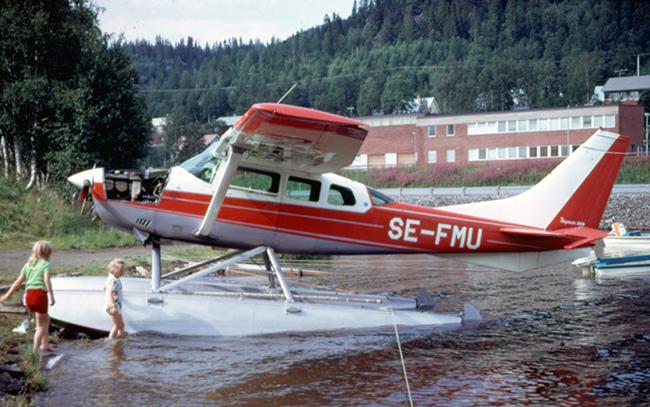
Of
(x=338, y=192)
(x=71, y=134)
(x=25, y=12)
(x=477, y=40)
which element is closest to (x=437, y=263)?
(x=338, y=192)

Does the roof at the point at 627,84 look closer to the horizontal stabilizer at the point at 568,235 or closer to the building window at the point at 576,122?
the building window at the point at 576,122

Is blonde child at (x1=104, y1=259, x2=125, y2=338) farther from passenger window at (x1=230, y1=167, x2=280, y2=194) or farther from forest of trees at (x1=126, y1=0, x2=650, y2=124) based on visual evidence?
forest of trees at (x1=126, y1=0, x2=650, y2=124)

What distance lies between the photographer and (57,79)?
23797 millimetres

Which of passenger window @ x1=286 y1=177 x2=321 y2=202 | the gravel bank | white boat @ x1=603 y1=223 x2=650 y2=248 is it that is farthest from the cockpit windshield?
the gravel bank

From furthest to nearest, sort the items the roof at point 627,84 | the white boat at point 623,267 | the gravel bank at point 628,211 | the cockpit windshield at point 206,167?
the roof at point 627,84 → the gravel bank at point 628,211 → the white boat at point 623,267 → the cockpit windshield at point 206,167

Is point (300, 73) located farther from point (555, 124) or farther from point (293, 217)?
point (293, 217)

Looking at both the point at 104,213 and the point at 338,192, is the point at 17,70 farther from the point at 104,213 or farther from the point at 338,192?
the point at 338,192

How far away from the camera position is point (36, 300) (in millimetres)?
6641

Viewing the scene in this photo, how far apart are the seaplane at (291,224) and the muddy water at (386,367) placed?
0.38 meters

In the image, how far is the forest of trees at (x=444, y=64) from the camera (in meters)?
95.8

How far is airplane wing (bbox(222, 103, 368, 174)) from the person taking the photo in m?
6.73

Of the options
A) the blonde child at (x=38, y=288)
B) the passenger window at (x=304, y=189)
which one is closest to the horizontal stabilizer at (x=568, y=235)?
the passenger window at (x=304, y=189)

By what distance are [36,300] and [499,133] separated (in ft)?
174

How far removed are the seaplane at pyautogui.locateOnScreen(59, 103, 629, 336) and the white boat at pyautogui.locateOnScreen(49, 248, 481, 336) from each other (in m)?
0.02
